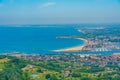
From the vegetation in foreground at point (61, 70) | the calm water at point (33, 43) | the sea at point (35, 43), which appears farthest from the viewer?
the calm water at point (33, 43)

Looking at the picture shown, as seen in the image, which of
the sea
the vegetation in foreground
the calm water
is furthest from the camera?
the calm water

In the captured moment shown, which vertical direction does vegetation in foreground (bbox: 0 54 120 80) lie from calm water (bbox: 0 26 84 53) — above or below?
below

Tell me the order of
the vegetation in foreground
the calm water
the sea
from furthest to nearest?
the calm water, the sea, the vegetation in foreground

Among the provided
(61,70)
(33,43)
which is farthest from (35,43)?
(61,70)

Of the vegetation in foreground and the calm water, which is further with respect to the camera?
the calm water

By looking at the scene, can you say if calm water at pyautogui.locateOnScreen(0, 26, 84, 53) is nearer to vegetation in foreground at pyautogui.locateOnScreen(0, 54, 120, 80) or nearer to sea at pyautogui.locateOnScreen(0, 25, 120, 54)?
sea at pyautogui.locateOnScreen(0, 25, 120, 54)

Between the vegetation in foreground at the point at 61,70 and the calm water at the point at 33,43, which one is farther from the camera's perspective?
the calm water at the point at 33,43

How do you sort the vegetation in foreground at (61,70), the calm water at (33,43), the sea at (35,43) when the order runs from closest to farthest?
the vegetation in foreground at (61,70)
the sea at (35,43)
the calm water at (33,43)

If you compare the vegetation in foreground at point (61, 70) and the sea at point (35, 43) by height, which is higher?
the sea at point (35, 43)

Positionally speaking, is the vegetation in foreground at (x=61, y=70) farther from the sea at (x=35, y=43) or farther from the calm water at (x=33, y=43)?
the calm water at (x=33, y=43)

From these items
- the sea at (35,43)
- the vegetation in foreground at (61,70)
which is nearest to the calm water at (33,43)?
the sea at (35,43)

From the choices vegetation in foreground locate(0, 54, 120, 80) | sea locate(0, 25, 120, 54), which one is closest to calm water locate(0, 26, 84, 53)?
sea locate(0, 25, 120, 54)

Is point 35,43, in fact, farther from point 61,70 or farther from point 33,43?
point 61,70
